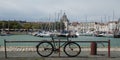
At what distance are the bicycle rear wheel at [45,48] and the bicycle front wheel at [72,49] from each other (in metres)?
0.86

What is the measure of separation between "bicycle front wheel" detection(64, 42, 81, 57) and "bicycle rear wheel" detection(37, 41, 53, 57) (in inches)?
33.7

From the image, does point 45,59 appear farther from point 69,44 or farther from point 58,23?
point 58,23

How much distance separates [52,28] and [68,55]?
170 m

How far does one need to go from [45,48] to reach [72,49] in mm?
1539

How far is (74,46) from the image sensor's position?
1720cm

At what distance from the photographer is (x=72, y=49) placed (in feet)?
55.9

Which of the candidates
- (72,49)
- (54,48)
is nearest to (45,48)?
(54,48)

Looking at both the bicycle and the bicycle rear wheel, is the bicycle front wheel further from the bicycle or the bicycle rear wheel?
the bicycle rear wheel

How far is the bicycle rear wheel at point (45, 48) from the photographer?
17.0m

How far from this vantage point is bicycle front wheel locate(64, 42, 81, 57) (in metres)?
17.1

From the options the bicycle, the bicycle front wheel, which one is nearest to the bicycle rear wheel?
the bicycle

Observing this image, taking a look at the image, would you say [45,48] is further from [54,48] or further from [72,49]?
[72,49]

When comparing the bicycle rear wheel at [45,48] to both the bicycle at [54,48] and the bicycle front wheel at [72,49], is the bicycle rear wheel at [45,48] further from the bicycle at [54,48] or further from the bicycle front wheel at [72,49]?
the bicycle front wheel at [72,49]

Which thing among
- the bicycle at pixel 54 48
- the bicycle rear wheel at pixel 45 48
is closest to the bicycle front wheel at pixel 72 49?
the bicycle at pixel 54 48
